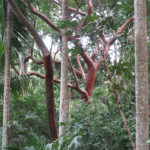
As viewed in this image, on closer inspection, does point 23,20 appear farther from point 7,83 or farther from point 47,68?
point 7,83

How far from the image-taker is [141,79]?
2299 mm

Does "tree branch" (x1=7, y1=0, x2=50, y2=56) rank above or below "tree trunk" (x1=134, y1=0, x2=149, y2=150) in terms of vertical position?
above

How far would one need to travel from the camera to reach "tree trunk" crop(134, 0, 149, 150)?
7.15ft

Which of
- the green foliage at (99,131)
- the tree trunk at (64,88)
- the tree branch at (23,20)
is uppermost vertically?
the tree branch at (23,20)

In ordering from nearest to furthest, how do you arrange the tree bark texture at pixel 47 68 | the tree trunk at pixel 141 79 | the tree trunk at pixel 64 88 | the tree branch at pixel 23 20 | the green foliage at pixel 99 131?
1. the tree trunk at pixel 141 79
2. the green foliage at pixel 99 131
3. the tree trunk at pixel 64 88
4. the tree branch at pixel 23 20
5. the tree bark texture at pixel 47 68

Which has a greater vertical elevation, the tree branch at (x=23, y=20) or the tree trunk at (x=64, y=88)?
the tree branch at (x=23, y=20)

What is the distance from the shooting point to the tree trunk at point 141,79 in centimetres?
218

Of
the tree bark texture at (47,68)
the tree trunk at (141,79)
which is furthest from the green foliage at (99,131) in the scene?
the tree bark texture at (47,68)

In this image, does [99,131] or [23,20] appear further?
[23,20]

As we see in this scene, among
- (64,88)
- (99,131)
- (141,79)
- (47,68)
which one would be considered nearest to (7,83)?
(47,68)

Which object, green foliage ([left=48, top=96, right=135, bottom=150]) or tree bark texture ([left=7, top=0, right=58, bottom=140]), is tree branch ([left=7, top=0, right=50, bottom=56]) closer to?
tree bark texture ([left=7, top=0, right=58, bottom=140])

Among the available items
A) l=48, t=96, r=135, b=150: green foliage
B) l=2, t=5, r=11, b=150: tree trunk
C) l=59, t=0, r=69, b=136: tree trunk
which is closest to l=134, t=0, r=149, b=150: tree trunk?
l=48, t=96, r=135, b=150: green foliage

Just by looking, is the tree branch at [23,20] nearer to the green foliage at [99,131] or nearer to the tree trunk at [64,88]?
the tree trunk at [64,88]

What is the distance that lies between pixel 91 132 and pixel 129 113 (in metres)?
0.75
